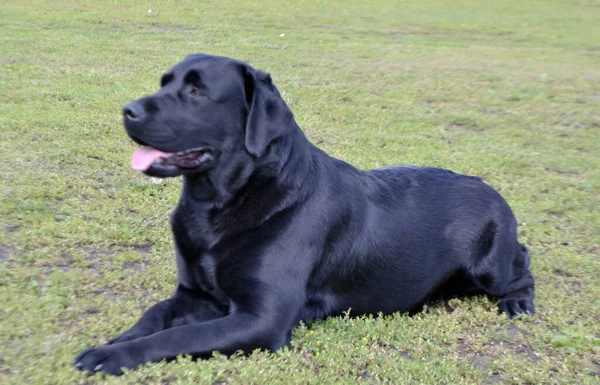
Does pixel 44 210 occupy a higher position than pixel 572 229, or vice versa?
pixel 44 210

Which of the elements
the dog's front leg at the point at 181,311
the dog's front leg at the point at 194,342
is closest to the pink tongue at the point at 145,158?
the dog's front leg at the point at 181,311

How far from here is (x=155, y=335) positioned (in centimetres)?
333

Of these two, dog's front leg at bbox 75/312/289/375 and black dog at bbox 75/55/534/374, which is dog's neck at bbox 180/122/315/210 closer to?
black dog at bbox 75/55/534/374

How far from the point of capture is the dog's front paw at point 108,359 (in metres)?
3.14

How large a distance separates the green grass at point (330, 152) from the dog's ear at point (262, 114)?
1148mm

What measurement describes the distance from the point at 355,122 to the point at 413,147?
1.42m

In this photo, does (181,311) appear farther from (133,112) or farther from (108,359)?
(133,112)

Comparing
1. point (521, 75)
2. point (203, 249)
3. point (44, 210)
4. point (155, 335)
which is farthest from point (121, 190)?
point (521, 75)

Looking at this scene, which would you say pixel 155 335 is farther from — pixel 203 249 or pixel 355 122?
pixel 355 122

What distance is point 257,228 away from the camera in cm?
367

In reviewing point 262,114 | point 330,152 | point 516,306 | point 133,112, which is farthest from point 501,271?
point 330,152

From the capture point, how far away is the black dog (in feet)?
11.4

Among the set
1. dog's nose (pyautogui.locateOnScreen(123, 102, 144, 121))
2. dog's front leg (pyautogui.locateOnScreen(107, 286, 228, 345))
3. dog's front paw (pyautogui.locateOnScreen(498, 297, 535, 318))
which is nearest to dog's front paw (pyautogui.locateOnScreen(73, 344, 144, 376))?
dog's front leg (pyautogui.locateOnScreen(107, 286, 228, 345))

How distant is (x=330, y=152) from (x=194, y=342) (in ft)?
16.3
